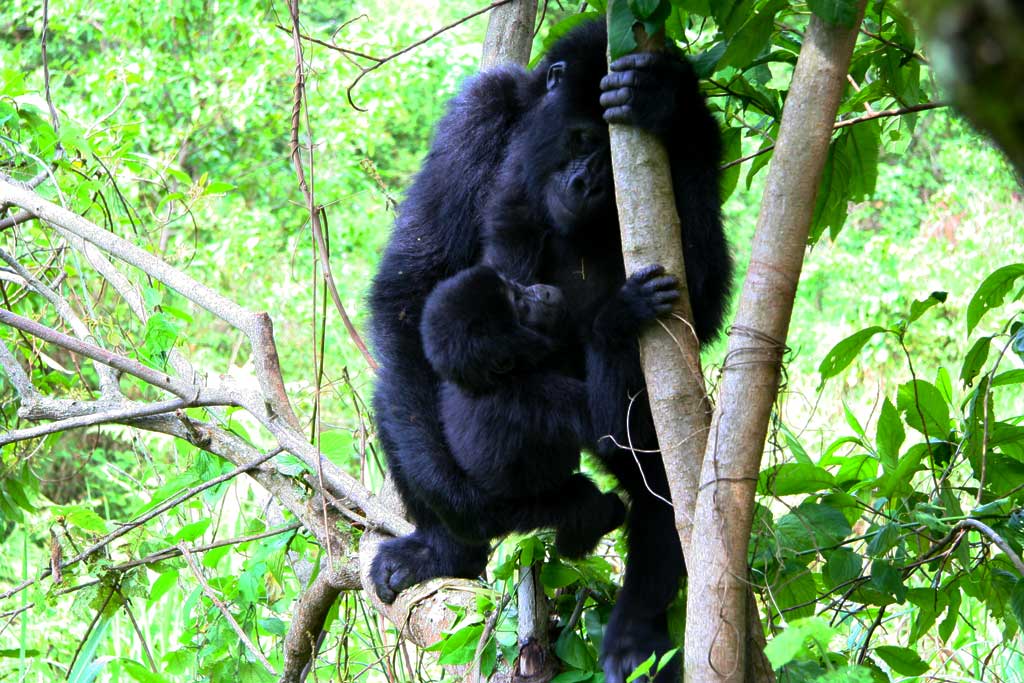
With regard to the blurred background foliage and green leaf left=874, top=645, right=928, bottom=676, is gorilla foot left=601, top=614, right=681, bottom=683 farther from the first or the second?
green leaf left=874, top=645, right=928, bottom=676

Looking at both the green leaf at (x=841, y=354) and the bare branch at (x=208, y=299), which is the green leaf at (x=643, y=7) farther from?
the bare branch at (x=208, y=299)

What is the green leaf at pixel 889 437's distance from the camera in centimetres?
195

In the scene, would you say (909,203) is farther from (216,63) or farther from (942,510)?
(942,510)

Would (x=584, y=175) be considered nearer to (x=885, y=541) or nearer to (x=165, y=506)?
(x=885, y=541)

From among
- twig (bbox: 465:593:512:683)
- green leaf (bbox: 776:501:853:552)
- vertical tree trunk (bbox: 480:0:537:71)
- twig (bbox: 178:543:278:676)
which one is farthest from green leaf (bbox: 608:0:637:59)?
twig (bbox: 178:543:278:676)

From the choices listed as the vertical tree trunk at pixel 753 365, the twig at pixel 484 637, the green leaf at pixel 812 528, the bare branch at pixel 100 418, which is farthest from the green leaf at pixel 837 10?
the bare branch at pixel 100 418

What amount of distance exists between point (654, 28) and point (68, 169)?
7.10 feet

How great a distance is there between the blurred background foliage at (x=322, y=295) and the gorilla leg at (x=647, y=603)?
0.25ft

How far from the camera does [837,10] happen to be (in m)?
1.22

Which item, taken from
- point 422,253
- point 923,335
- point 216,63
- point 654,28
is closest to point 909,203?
point 923,335

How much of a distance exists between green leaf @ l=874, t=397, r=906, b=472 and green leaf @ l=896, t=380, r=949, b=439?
0.09 ft

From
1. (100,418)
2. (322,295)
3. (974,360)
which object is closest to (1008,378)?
(974,360)

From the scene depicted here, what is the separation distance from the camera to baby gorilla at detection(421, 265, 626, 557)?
86.5 inches

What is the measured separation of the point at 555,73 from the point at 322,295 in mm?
5688
